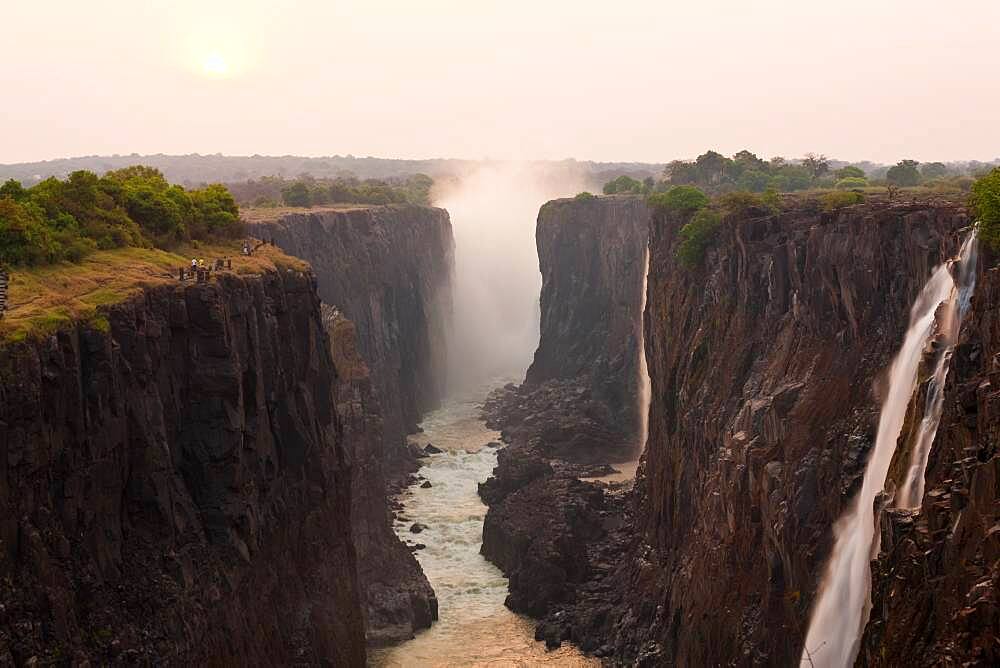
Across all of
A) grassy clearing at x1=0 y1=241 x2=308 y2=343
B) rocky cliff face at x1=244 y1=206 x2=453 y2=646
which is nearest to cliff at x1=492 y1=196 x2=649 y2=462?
rocky cliff face at x1=244 y1=206 x2=453 y2=646

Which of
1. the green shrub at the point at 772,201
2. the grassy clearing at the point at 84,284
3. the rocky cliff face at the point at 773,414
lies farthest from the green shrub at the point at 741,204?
the grassy clearing at the point at 84,284

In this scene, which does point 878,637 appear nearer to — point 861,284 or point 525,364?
point 861,284

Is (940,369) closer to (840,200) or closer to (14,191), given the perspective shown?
(840,200)

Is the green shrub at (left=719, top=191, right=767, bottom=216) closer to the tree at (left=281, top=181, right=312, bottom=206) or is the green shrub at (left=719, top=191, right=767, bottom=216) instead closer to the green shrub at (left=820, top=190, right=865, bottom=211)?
the green shrub at (left=820, top=190, right=865, bottom=211)

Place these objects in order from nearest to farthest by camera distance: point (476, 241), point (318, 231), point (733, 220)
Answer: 1. point (733, 220)
2. point (318, 231)
3. point (476, 241)

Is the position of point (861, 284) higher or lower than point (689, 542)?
higher

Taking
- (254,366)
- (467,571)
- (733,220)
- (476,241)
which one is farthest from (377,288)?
(476,241)
